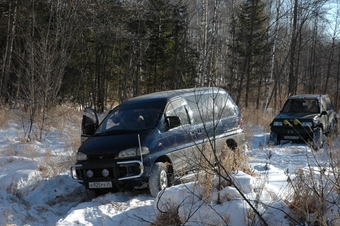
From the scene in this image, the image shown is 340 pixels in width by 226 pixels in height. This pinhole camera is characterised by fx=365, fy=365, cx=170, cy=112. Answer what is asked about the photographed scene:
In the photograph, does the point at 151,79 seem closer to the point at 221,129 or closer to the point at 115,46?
the point at 115,46

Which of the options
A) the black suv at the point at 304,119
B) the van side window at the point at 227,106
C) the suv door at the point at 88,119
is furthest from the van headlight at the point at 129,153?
the black suv at the point at 304,119

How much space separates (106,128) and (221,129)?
2.50 meters

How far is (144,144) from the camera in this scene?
6.27 meters

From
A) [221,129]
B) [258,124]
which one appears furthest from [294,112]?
[221,129]

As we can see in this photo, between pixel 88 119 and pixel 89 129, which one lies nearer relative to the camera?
pixel 89 129

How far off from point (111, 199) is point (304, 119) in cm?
842

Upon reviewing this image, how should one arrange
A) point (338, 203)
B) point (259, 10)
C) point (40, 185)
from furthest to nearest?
point (259, 10) → point (40, 185) → point (338, 203)

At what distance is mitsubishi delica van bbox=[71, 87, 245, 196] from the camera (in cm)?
618

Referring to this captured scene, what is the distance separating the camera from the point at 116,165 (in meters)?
6.15

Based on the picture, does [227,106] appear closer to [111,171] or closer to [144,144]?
[144,144]

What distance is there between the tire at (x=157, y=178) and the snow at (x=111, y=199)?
0.17 m

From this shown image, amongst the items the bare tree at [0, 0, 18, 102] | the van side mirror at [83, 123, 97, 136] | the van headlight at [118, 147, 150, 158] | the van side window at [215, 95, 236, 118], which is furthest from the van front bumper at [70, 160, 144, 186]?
the bare tree at [0, 0, 18, 102]

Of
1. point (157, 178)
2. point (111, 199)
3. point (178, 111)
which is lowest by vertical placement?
point (111, 199)

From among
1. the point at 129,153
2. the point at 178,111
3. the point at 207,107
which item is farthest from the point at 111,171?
the point at 207,107
